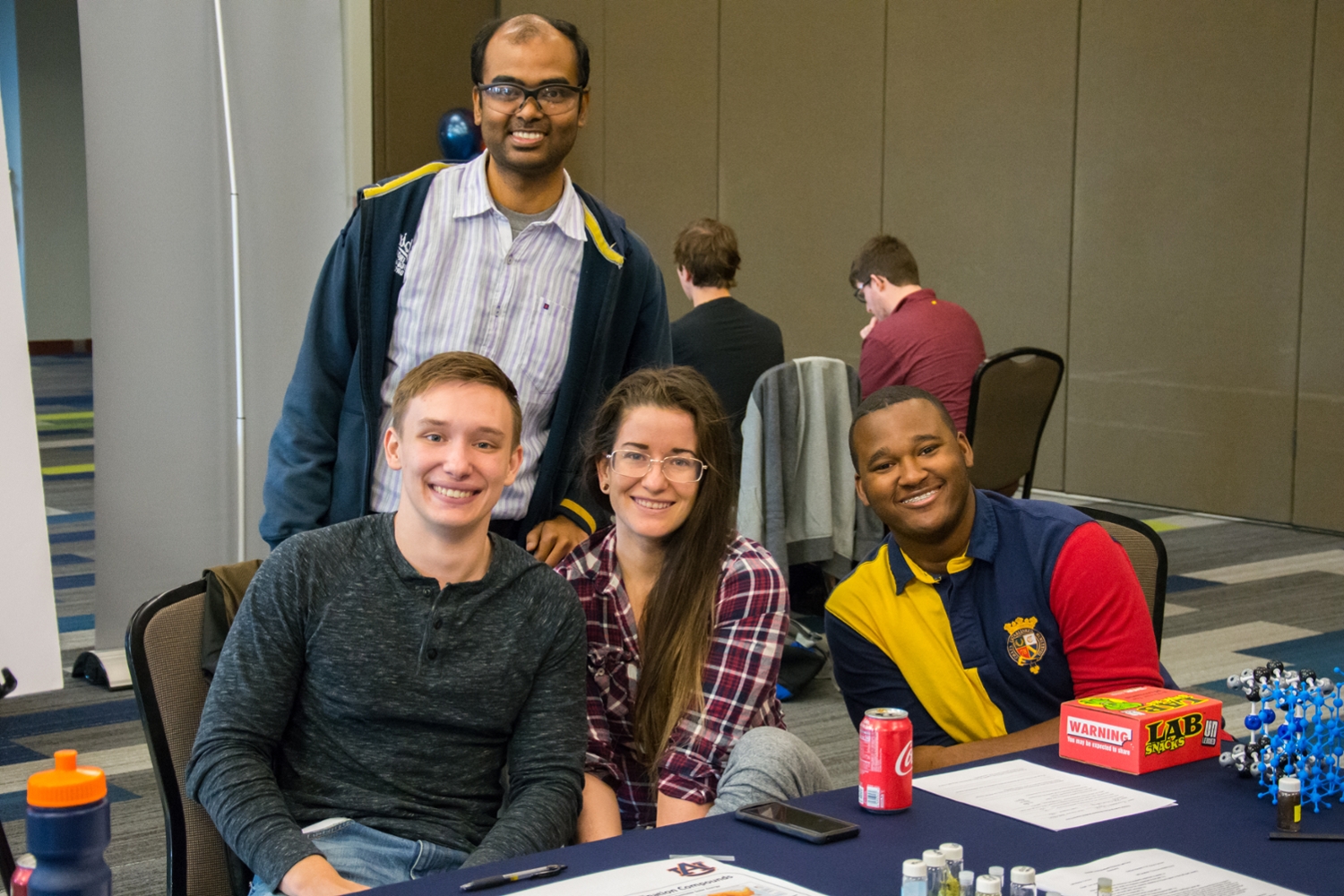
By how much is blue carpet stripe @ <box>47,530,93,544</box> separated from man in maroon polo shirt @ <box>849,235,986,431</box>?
12.7 feet

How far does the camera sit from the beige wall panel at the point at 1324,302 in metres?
6.65

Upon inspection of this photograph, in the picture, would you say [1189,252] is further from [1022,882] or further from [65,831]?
[65,831]

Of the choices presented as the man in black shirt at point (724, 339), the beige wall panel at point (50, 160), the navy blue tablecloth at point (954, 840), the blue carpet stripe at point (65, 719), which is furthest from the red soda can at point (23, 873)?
the beige wall panel at point (50, 160)

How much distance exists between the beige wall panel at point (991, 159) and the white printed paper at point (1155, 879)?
269 inches

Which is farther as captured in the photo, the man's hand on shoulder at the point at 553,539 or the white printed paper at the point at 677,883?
the man's hand on shoulder at the point at 553,539

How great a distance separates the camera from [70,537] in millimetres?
6789

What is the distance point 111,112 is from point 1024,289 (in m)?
5.41

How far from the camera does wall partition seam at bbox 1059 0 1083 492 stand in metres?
7.75

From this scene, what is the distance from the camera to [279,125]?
173 inches

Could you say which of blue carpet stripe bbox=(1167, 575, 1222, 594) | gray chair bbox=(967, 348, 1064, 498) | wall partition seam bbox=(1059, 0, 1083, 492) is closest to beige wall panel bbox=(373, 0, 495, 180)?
wall partition seam bbox=(1059, 0, 1083, 492)

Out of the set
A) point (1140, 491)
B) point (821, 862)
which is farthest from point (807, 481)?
point (1140, 491)

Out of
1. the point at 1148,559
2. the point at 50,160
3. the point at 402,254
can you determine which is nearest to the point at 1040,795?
the point at 1148,559

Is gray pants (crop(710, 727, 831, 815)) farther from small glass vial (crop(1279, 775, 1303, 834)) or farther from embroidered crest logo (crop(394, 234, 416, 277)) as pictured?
embroidered crest logo (crop(394, 234, 416, 277))

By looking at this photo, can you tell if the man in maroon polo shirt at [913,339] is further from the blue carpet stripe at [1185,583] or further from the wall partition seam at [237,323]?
the wall partition seam at [237,323]
